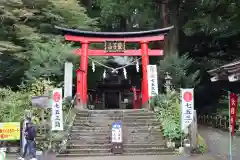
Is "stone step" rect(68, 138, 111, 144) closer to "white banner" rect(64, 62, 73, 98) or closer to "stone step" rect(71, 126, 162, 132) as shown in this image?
"stone step" rect(71, 126, 162, 132)

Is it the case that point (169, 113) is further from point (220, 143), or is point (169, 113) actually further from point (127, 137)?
point (220, 143)

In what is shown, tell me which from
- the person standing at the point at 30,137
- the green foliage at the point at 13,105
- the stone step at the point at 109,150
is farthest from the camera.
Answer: the green foliage at the point at 13,105

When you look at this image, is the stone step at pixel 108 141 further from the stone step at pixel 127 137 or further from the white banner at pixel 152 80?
the white banner at pixel 152 80

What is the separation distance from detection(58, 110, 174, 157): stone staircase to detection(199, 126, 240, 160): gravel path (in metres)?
2.07

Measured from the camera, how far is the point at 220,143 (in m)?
17.4

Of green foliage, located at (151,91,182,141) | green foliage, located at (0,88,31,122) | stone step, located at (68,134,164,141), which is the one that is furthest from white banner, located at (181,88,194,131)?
green foliage, located at (0,88,31,122)

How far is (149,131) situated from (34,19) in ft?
35.8

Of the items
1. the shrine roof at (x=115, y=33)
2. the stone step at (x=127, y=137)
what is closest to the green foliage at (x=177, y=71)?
the shrine roof at (x=115, y=33)

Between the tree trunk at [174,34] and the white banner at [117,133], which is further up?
the tree trunk at [174,34]

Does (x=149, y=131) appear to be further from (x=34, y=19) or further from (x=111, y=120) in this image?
(x=34, y=19)

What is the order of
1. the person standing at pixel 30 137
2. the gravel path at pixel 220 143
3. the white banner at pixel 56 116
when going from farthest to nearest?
the white banner at pixel 56 116, the gravel path at pixel 220 143, the person standing at pixel 30 137

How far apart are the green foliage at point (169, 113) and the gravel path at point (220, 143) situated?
5.87 feet

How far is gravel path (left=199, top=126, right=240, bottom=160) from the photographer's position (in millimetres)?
14754

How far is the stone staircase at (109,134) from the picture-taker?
1628 cm
